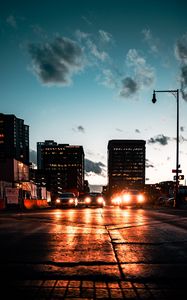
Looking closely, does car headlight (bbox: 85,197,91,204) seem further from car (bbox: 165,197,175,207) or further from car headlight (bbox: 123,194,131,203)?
car (bbox: 165,197,175,207)

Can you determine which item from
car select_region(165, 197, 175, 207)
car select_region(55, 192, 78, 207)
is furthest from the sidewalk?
car select_region(165, 197, 175, 207)

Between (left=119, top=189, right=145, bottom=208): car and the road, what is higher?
the road

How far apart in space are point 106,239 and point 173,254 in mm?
2861

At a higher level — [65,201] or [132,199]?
[132,199]

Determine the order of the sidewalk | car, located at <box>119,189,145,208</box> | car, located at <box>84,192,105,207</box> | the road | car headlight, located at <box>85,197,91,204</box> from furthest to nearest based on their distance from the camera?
car headlight, located at <box>85,197,91,204</box> → car, located at <box>84,192,105,207</box> → car, located at <box>119,189,145,208</box> → the road → the sidewalk

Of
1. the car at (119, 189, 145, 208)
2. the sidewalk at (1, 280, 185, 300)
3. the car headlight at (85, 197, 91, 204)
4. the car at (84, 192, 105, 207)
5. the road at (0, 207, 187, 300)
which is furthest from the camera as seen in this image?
the car headlight at (85, 197, 91, 204)

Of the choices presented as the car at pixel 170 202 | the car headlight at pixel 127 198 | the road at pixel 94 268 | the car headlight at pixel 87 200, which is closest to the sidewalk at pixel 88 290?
the road at pixel 94 268

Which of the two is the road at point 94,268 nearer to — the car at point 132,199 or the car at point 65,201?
the car at point 132,199

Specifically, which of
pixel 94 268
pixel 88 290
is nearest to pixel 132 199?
pixel 94 268

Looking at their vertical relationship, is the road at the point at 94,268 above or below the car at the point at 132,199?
above

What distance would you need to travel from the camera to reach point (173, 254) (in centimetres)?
742

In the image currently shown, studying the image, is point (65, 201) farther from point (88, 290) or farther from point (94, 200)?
point (88, 290)

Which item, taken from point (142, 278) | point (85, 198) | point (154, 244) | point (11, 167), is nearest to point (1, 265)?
point (142, 278)

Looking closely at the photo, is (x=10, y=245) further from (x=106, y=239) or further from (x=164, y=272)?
(x=164, y=272)
